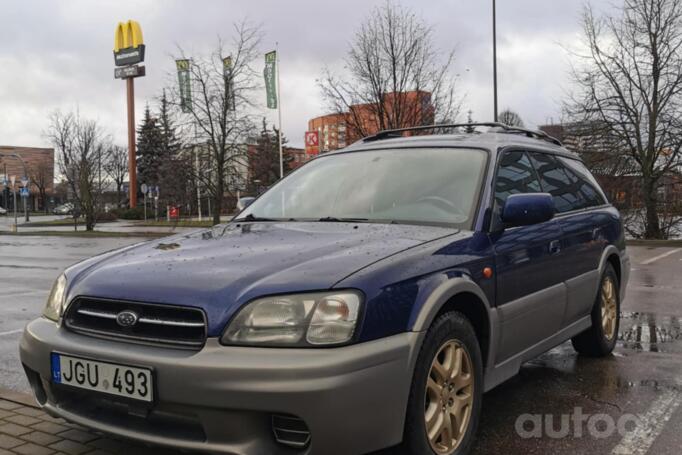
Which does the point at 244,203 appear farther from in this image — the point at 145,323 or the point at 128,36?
the point at 128,36

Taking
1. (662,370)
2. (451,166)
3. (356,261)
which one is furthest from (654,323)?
(356,261)

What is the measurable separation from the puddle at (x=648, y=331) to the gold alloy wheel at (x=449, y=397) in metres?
3.03

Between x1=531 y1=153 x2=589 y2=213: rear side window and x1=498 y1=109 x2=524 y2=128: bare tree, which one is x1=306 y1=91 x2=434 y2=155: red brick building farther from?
x1=498 y1=109 x2=524 y2=128: bare tree

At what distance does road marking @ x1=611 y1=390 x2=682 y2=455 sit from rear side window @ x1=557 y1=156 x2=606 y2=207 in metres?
1.60

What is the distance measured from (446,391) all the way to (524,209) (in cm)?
110

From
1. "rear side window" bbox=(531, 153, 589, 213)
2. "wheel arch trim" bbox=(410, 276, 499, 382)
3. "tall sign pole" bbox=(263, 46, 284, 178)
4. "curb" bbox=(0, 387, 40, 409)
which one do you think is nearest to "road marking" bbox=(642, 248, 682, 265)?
"rear side window" bbox=(531, 153, 589, 213)

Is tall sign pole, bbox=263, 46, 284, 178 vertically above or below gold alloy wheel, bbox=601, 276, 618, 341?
above

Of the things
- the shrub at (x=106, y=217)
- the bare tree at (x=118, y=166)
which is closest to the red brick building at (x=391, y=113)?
the shrub at (x=106, y=217)

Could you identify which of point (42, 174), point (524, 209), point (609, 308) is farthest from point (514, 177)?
point (42, 174)

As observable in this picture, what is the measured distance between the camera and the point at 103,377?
2.55 metres

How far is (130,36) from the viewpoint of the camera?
59906mm

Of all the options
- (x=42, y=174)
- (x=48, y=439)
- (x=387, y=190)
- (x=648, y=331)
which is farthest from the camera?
(x=42, y=174)

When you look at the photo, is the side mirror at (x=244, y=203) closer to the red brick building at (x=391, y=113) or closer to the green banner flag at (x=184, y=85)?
the red brick building at (x=391, y=113)

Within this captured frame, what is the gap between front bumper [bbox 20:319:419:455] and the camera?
2.29 metres
